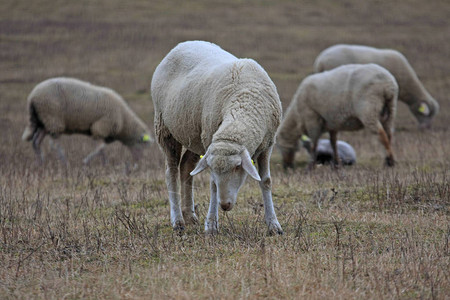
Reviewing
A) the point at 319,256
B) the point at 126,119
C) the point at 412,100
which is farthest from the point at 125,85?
the point at 319,256

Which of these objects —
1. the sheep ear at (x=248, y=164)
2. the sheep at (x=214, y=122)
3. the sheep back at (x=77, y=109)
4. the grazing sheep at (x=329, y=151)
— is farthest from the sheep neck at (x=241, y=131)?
the sheep back at (x=77, y=109)

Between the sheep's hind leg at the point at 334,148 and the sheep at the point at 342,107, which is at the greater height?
the sheep at the point at 342,107

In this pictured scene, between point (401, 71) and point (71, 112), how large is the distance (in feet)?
30.4

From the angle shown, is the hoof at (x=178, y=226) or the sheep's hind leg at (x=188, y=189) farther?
the sheep's hind leg at (x=188, y=189)

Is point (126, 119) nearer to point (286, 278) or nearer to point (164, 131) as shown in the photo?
point (164, 131)

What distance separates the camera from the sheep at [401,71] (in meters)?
16.4

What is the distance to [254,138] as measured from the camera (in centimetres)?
509

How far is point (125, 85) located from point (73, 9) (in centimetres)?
1727

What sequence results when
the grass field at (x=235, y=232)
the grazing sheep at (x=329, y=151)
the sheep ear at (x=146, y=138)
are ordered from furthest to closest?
the sheep ear at (x=146, y=138), the grazing sheep at (x=329, y=151), the grass field at (x=235, y=232)

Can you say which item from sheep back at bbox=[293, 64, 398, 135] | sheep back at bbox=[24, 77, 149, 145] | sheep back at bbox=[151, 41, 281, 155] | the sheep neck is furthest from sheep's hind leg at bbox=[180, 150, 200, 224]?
sheep back at bbox=[24, 77, 149, 145]

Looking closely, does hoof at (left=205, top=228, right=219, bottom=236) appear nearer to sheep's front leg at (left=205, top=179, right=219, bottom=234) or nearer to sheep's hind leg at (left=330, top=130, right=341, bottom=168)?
sheep's front leg at (left=205, top=179, right=219, bottom=234)

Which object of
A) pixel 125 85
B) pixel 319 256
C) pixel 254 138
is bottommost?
pixel 125 85

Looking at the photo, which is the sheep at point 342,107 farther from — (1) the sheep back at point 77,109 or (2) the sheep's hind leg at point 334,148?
(1) the sheep back at point 77,109

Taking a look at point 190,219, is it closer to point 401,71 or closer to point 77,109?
point 77,109
